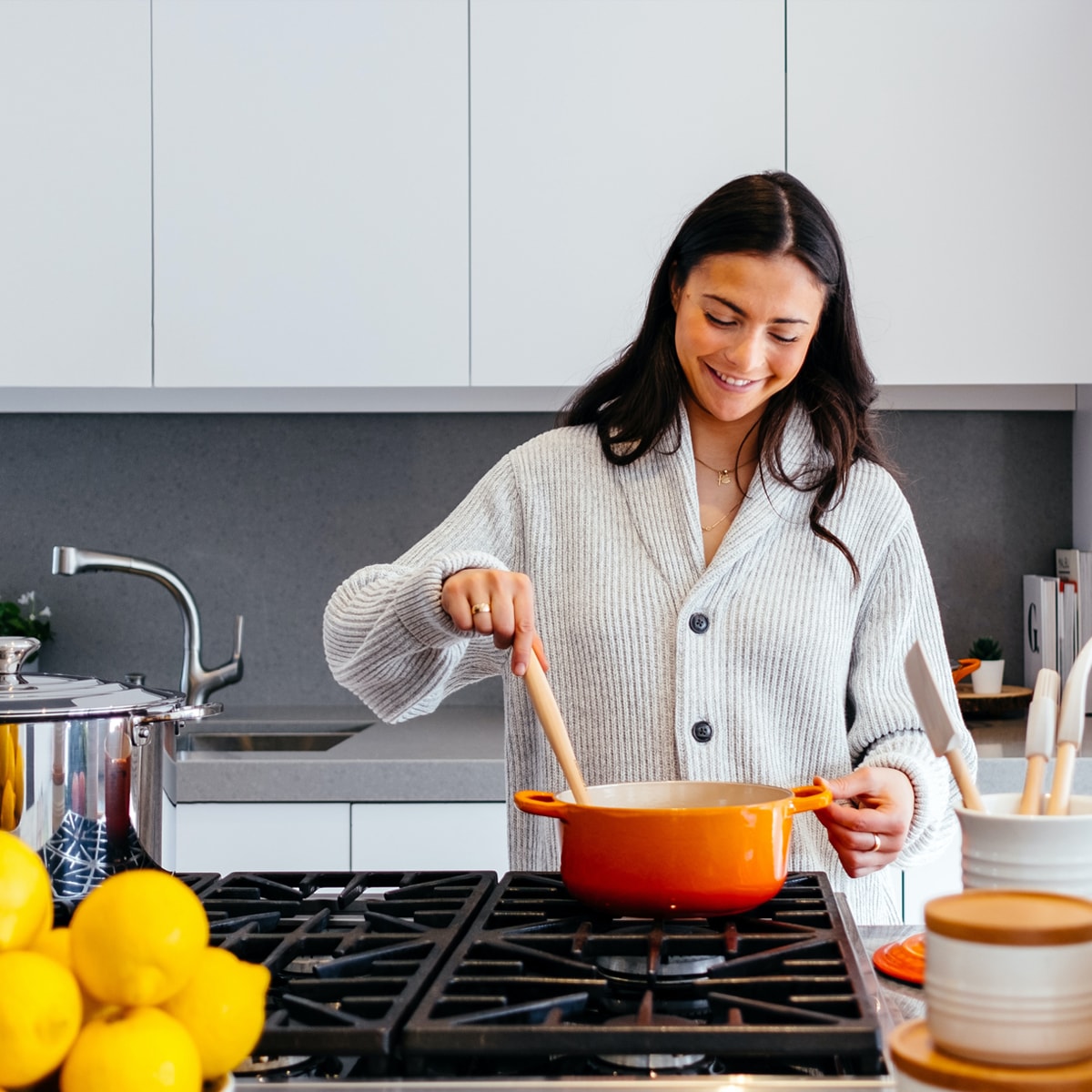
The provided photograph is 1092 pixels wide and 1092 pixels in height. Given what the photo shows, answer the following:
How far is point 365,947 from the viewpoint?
31.4 inches

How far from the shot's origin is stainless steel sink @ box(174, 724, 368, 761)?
7.74 ft

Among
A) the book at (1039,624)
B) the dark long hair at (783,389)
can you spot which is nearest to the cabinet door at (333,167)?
the dark long hair at (783,389)

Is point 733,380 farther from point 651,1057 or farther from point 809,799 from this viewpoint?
point 651,1057

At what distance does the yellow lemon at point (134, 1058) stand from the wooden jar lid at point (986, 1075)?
276mm

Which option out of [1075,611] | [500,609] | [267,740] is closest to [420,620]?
[500,609]

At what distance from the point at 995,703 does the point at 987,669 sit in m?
0.08

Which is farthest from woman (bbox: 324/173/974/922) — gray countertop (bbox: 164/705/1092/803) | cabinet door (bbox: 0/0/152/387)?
cabinet door (bbox: 0/0/152/387)

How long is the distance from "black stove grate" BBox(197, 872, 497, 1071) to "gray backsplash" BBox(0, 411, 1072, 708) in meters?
1.54

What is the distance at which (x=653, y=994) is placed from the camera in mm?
708

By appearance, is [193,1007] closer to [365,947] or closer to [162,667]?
[365,947]

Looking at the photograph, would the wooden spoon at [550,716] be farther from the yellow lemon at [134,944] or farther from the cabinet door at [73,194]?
the cabinet door at [73,194]

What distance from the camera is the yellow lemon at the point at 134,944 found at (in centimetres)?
51

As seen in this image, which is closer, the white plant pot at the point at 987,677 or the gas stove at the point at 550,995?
the gas stove at the point at 550,995

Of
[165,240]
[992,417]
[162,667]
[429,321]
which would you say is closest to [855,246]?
[992,417]
